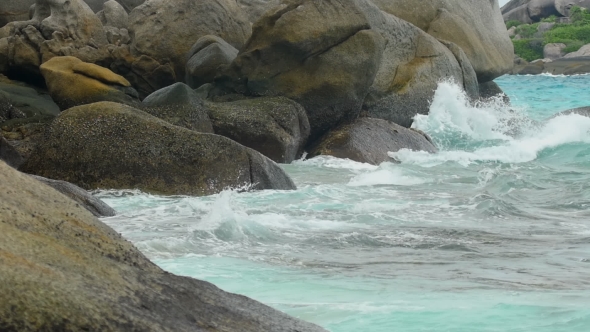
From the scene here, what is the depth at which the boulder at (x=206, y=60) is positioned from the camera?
51.1 feet

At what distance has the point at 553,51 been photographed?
2547 inches

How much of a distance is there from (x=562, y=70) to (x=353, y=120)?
143 ft

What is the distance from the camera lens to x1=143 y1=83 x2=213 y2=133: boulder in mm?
12742

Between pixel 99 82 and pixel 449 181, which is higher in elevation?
pixel 99 82

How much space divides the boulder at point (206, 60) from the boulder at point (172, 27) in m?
1.02

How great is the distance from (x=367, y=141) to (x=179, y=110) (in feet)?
11.2

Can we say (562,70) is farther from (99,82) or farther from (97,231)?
(97,231)

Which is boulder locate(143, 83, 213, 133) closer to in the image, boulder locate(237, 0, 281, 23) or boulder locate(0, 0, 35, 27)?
boulder locate(237, 0, 281, 23)

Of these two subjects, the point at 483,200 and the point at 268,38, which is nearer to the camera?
the point at 483,200

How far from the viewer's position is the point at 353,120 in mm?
15336

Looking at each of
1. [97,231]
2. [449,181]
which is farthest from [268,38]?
[97,231]

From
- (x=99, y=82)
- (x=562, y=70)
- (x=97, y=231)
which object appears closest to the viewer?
(x=97, y=231)

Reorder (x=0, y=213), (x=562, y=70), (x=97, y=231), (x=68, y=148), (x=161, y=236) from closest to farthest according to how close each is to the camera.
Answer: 1. (x=0, y=213)
2. (x=97, y=231)
3. (x=161, y=236)
4. (x=68, y=148)
5. (x=562, y=70)

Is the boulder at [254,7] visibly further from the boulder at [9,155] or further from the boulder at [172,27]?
the boulder at [9,155]
